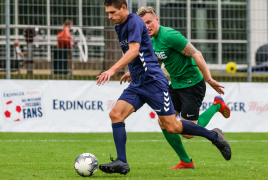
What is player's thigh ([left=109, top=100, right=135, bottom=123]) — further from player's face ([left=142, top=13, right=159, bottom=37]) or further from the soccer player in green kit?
player's face ([left=142, top=13, right=159, bottom=37])

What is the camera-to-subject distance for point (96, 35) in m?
9.48

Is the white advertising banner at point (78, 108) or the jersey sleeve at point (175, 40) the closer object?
the jersey sleeve at point (175, 40)

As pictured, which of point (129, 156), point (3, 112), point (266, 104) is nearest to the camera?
point (129, 156)

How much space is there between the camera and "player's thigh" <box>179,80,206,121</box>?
5473mm

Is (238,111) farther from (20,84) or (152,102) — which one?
(152,102)

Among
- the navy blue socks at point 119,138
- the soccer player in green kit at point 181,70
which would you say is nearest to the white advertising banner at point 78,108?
the soccer player in green kit at point 181,70

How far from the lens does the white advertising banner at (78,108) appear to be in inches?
348

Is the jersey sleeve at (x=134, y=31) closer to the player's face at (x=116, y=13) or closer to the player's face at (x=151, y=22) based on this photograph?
the player's face at (x=116, y=13)

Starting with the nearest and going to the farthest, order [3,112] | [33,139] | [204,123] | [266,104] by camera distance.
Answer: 1. [204,123]
2. [33,139]
3. [3,112]
4. [266,104]

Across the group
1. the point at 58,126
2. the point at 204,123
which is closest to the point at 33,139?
the point at 58,126

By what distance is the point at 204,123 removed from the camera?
5.65 meters

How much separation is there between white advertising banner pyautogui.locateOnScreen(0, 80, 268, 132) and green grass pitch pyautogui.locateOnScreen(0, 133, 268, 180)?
0.28m

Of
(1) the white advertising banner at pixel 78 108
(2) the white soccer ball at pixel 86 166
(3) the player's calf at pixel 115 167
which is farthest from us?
(1) the white advertising banner at pixel 78 108

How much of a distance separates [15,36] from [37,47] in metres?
0.52
